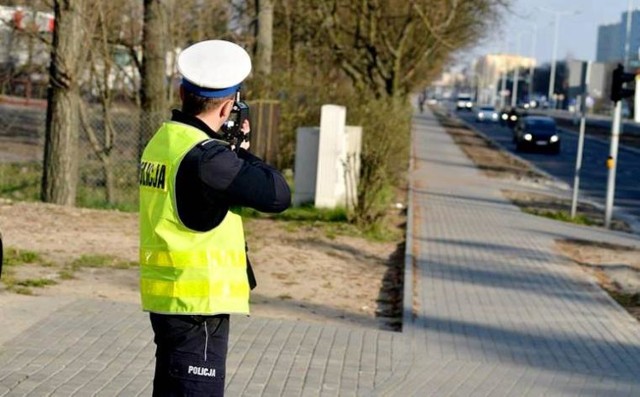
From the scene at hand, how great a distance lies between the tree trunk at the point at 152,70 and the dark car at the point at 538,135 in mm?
34528

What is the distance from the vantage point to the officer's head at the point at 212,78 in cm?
437

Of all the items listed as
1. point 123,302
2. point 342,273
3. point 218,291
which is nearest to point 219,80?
point 218,291

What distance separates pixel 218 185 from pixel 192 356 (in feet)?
2.06

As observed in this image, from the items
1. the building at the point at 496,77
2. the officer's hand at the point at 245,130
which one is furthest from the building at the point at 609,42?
the building at the point at 496,77

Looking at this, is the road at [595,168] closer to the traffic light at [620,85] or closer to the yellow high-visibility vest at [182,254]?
the traffic light at [620,85]

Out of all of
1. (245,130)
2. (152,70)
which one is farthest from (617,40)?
(245,130)

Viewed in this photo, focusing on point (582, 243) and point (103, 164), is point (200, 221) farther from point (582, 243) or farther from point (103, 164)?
point (103, 164)

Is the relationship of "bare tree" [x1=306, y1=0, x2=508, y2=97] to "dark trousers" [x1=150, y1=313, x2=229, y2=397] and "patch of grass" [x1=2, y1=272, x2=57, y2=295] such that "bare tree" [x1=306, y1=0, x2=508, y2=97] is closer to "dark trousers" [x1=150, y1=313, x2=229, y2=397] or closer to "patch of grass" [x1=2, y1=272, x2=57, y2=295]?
"patch of grass" [x1=2, y1=272, x2=57, y2=295]

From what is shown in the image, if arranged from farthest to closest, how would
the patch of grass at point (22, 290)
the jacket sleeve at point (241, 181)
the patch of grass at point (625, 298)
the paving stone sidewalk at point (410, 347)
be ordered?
the patch of grass at point (625, 298)
the patch of grass at point (22, 290)
the paving stone sidewalk at point (410, 347)
the jacket sleeve at point (241, 181)

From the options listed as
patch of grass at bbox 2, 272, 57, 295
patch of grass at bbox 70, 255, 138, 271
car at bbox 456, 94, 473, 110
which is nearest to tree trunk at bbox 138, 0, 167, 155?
patch of grass at bbox 70, 255, 138, 271

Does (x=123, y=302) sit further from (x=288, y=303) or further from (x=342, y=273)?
(x=342, y=273)

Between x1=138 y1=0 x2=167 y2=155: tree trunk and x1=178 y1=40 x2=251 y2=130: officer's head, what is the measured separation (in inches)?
646

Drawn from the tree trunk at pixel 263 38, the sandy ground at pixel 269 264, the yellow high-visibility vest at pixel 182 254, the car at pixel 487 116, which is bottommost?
the car at pixel 487 116

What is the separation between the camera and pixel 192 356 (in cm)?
445
